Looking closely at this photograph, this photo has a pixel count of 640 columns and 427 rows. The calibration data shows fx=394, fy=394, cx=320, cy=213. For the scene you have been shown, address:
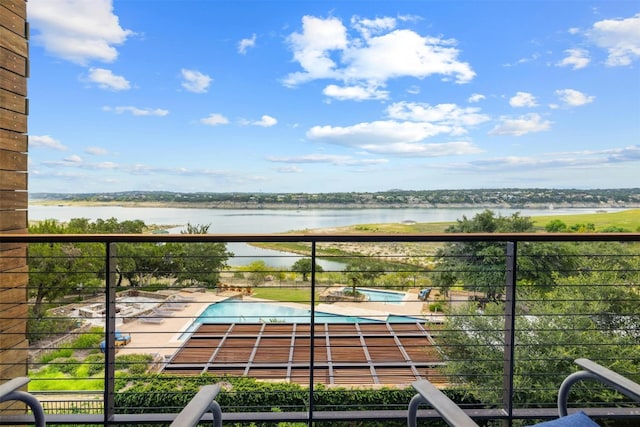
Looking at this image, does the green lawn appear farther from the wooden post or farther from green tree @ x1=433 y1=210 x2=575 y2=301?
the wooden post

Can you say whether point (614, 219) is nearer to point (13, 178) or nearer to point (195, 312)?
point (13, 178)

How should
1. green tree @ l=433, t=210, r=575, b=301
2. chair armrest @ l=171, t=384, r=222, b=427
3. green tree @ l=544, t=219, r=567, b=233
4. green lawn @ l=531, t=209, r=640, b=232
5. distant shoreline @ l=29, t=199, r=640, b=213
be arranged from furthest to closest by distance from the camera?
green tree @ l=433, t=210, r=575, b=301
distant shoreline @ l=29, t=199, r=640, b=213
green tree @ l=544, t=219, r=567, b=233
green lawn @ l=531, t=209, r=640, b=232
chair armrest @ l=171, t=384, r=222, b=427

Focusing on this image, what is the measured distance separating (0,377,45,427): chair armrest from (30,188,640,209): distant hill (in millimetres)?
5662

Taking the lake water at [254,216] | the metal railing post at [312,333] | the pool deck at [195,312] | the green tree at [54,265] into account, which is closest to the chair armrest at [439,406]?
the metal railing post at [312,333]

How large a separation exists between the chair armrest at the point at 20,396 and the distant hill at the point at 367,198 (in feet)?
18.6

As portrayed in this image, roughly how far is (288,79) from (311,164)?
2334 mm

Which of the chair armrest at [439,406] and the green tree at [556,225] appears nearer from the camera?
the chair armrest at [439,406]

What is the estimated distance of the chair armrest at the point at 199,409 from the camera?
0.90 metres

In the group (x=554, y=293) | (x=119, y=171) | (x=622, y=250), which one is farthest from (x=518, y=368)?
(x=119, y=171)

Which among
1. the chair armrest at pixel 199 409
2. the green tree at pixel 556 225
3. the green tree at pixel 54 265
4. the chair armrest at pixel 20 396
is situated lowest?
the green tree at pixel 54 265

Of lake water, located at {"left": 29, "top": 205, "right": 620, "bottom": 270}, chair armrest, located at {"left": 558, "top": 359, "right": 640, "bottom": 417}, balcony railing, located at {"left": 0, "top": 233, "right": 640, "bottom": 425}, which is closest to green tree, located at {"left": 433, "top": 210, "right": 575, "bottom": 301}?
balcony railing, located at {"left": 0, "top": 233, "right": 640, "bottom": 425}

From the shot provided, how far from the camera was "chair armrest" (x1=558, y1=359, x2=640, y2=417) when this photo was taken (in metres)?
1.12

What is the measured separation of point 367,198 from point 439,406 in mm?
6536

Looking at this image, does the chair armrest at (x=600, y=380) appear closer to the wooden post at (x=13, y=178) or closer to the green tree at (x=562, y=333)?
the wooden post at (x=13, y=178)
